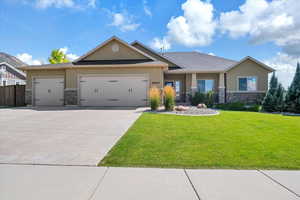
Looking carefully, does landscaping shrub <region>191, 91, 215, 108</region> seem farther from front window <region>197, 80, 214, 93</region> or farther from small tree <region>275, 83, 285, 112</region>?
small tree <region>275, 83, 285, 112</region>

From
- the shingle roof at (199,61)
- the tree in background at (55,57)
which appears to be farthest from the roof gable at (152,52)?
the tree in background at (55,57)

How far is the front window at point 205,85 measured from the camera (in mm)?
15969

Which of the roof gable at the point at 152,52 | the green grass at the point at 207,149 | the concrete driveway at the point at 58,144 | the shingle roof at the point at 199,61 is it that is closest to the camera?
the green grass at the point at 207,149

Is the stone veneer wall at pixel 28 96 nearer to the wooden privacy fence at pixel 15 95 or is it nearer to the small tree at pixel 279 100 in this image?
the wooden privacy fence at pixel 15 95

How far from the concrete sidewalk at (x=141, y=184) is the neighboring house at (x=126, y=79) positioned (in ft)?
33.6

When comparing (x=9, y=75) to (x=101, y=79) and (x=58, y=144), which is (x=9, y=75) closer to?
(x=101, y=79)

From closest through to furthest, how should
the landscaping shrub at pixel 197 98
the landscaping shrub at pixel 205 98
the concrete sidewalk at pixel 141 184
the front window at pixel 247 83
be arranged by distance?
the concrete sidewalk at pixel 141 184, the landscaping shrub at pixel 205 98, the landscaping shrub at pixel 197 98, the front window at pixel 247 83

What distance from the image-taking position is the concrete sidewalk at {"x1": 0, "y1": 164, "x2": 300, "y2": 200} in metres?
2.22

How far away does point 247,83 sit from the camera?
1545 centimetres

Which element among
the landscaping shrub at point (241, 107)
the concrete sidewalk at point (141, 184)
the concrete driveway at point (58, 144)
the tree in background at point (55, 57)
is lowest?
the concrete sidewalk at point (141, 184)

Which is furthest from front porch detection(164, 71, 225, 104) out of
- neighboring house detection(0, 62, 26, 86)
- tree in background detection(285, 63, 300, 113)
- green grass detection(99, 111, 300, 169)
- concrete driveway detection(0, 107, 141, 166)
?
neighboring house detection(0, 62, 26, 86)

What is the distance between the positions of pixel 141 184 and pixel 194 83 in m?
14.1

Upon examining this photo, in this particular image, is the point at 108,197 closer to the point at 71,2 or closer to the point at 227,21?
the point at 71,2

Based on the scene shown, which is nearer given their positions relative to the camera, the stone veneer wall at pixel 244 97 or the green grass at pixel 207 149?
the green grass at pixel 207 149
